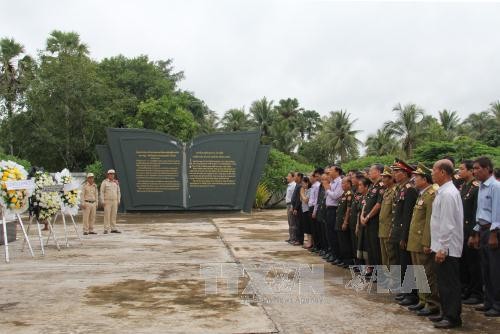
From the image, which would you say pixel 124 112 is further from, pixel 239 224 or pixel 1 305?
pixel 1 305

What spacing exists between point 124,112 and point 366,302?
73.4ft

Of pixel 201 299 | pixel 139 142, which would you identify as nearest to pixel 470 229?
pixel 201 299

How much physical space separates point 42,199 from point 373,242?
5690 millimetres

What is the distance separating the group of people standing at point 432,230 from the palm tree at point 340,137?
34.2 m

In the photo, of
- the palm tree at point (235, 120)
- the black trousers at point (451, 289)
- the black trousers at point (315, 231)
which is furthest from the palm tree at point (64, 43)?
the black trousers at point (451, 289)

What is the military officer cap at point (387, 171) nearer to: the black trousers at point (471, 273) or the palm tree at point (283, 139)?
the black trousers at point (471, 273)

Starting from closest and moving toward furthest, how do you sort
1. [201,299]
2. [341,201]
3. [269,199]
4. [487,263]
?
1. [487,263]
2. [201,299]
3. [341,201]
4. [269,199]

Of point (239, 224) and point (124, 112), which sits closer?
point (239, 224)

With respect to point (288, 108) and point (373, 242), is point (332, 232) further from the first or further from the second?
point (288, 108)

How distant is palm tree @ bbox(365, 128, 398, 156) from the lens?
35.1m

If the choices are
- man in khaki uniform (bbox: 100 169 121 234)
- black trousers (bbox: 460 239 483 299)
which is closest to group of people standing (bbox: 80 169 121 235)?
man in khaki uniform (bbox: 100 169 121 234)

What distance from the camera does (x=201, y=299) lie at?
5312mm

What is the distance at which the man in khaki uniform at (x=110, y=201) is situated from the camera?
11.8 meters

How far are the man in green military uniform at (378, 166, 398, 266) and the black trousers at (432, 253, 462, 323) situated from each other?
1.16 meters
